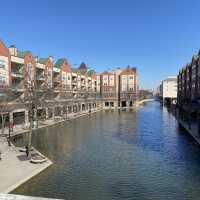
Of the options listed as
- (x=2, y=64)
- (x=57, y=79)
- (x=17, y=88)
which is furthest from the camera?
(x=57, y=79)

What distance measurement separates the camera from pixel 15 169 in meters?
18.9

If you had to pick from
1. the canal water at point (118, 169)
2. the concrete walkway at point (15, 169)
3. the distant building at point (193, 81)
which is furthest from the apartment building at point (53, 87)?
the distant building at point (193, 81)

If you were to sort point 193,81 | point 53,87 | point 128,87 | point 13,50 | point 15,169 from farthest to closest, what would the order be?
point 128,87 < point 193,81 < point 53,87 < point 13,50 < point 15,169

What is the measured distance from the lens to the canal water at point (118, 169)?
1518cm

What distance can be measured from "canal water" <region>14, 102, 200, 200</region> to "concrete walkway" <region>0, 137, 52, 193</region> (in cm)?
58

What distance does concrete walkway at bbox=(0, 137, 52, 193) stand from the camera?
51.8 ft

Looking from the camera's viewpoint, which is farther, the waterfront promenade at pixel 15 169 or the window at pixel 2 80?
the window at pixel 2 80

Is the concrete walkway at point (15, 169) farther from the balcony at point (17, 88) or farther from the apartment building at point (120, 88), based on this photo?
the apartment building at point (120, 88)

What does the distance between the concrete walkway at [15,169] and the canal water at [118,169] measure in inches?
22.6

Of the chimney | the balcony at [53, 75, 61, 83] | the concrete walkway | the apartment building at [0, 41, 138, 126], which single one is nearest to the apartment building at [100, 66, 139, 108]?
the apartment building at [0, 41, 138, 126]

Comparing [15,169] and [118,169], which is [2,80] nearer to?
[15,169]

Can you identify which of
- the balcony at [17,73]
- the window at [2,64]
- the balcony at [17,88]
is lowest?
the balcony at [17,88]

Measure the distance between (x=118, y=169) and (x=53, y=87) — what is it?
36.5m

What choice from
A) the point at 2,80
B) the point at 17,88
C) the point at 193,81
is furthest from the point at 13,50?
the point at 193,81
